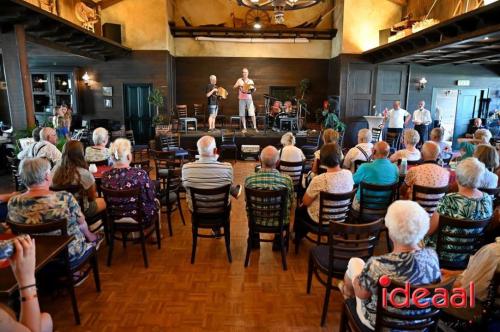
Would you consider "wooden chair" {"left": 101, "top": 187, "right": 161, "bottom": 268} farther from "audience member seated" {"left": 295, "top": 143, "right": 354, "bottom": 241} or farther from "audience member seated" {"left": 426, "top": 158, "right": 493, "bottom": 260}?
"audience member seated" {"left": 426, "top": 158, "right": 493, "bottom": 260}

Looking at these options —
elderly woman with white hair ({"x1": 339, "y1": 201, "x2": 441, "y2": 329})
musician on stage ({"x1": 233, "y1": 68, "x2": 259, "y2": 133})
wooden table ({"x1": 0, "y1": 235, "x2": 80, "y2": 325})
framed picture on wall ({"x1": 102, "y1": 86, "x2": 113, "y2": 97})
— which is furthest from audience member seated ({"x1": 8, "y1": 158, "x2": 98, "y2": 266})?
framed picture on wall ({"x1": 102, "y1": 86, "x2": 113, "y2": 97})

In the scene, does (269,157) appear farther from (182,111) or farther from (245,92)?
(182,111)

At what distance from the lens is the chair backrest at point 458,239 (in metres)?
2.48

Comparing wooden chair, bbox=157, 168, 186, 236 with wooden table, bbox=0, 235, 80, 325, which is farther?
wooden chair, bbox=157, 168, 186, 236

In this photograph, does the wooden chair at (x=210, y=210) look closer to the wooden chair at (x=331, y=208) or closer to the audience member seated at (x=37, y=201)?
the wooden chair at (x=331, y=208)

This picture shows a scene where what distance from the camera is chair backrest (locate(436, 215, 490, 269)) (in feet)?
8.14

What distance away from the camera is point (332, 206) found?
3227mm

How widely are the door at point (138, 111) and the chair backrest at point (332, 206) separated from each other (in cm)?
952

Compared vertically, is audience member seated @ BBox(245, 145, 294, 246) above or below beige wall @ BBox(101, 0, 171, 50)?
below

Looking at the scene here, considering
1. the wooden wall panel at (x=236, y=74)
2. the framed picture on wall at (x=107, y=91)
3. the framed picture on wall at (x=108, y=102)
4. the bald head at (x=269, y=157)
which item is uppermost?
the wooden wall panel at (x=236, y=74)

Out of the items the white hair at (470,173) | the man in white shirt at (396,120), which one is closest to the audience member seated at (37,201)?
the white hair at (470,173)

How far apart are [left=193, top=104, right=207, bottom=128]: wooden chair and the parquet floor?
8.29m

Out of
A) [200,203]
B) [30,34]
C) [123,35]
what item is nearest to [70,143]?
[200,203]

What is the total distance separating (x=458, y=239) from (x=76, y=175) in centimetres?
336
